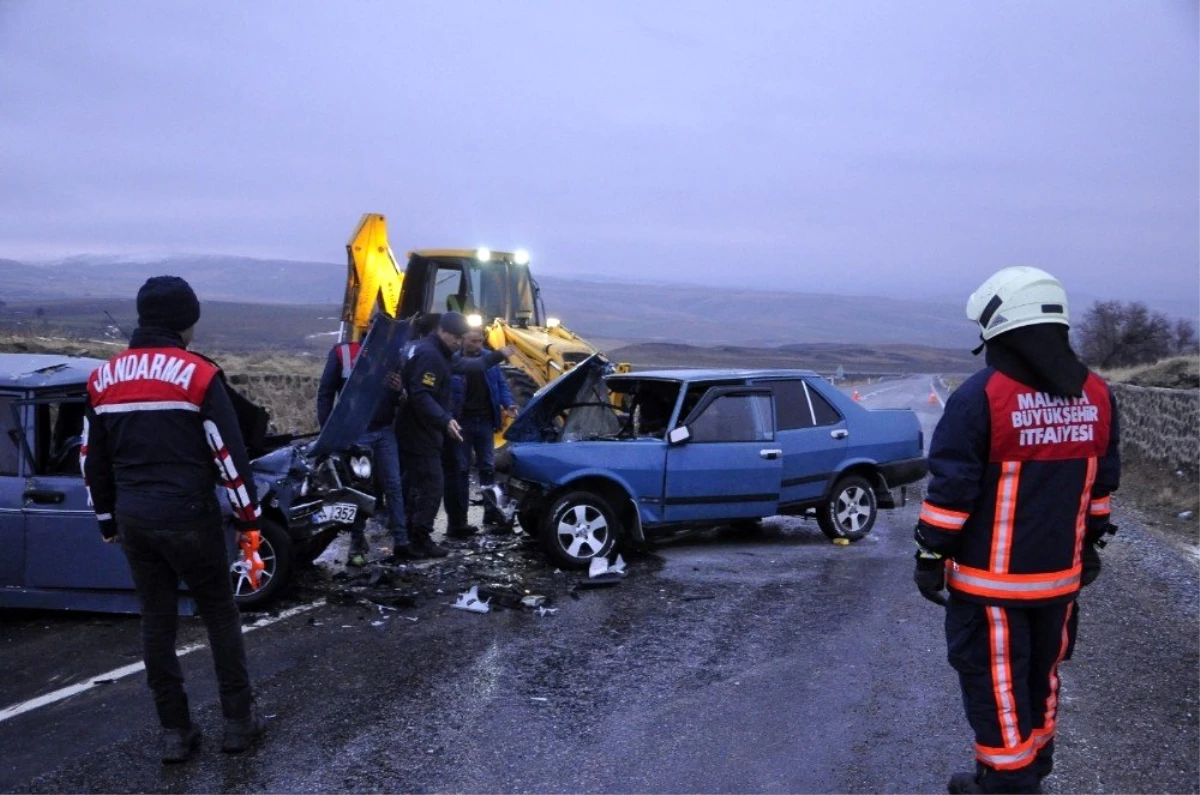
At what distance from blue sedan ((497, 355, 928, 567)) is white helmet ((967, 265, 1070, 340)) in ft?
16.1

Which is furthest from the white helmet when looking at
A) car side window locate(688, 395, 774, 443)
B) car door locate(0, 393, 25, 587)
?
car door locate(0, 393, 25, 587)

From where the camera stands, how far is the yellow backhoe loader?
48.4 feet

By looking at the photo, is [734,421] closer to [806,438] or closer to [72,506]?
[806,438]

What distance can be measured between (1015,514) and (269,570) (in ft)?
16.3

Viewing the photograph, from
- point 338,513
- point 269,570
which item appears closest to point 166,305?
point 269,570

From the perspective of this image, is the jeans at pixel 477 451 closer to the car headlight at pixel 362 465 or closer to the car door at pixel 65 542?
the car headlight at pixel 362 465

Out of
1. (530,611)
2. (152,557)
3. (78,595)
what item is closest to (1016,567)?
(152,557)

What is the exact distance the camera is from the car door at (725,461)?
28.1ft

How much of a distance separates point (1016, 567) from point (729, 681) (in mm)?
2359

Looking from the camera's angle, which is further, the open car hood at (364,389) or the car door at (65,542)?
the open car hood at (364,389)

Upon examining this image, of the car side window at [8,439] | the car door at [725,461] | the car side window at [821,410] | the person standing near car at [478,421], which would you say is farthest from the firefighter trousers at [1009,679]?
the person standing near car at [478,421]

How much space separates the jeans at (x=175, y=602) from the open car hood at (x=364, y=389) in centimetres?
301

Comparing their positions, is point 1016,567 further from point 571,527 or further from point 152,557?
point 571,527

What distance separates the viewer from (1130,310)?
38562 millimetres
